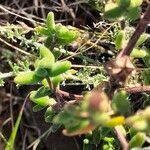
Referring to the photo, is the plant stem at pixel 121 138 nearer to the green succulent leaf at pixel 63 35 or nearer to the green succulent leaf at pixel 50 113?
the green succulent leaf at pixel 50 113

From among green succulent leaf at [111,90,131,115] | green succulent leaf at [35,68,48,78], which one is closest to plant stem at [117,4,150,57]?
green succulent leaf at [111,90,131,115]

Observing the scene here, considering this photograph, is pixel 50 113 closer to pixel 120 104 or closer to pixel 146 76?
pixel 146 76

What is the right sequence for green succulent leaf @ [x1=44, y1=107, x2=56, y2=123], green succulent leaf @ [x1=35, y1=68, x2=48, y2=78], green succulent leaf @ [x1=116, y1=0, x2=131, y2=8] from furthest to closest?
green succulent leaf @ [x1=44, y1=107, x2=56, y2=123] < green succulent leaf @ [x1=35, y1=68, x2=48, y2=78] < green succulent leaf @ [x1=116, y1=0, x2=131, y2=8]

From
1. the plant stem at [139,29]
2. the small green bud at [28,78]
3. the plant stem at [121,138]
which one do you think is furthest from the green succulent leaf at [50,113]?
the plant stem at [139,29]

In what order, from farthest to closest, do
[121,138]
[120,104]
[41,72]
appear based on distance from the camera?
[41,72] → [121,138] → [120,104]

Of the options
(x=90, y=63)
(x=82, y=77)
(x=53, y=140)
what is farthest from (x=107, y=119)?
(x=53, y=140)

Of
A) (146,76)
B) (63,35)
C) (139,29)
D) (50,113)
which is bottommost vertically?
(50,113)

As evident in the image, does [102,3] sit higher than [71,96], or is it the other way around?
[102,3]

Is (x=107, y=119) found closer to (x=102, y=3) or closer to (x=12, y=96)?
(x=102, y=3)

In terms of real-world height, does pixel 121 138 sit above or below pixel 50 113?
above

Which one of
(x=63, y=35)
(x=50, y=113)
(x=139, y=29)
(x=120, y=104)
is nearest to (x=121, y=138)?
(x=120, y=104)

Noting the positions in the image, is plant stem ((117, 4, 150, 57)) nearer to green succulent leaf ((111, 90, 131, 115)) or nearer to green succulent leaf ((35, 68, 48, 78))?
green succulent leaf ((111, 90, 131, 115))
